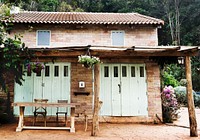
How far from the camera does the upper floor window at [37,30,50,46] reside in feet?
35.7

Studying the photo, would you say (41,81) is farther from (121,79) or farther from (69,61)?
(121,79)

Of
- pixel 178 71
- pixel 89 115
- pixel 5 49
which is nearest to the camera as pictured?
pixel 5 49

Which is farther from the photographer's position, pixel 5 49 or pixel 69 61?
pixel 69 61

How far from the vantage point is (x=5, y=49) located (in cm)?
697

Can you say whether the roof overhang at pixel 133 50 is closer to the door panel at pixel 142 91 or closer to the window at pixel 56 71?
the window at pixel 56 71

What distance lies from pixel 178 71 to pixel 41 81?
15676 millimetres

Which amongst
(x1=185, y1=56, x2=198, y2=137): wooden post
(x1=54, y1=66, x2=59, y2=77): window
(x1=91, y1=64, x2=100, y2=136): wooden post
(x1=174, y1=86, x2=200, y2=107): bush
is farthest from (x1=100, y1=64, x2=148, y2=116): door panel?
(x1=174, y1=86, x2=200, y2=107): bush

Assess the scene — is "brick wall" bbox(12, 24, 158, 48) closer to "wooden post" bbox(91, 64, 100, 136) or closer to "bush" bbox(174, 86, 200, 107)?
Result: "wooden post" bbox(91, 64, 100, 136)

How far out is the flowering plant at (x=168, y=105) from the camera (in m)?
9.27

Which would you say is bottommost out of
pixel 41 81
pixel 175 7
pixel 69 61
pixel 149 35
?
pixel 41 81

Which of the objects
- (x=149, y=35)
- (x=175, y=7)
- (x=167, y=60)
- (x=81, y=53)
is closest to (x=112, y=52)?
(x=81, y=53)

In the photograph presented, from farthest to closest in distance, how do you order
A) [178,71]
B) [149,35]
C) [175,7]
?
1. [175,7]
2. [178,71]
3. [149,35]

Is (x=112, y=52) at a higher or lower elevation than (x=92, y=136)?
higher

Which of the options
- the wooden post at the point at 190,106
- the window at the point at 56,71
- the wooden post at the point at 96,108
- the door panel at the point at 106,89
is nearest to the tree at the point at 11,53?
the window at the point at 56,71
